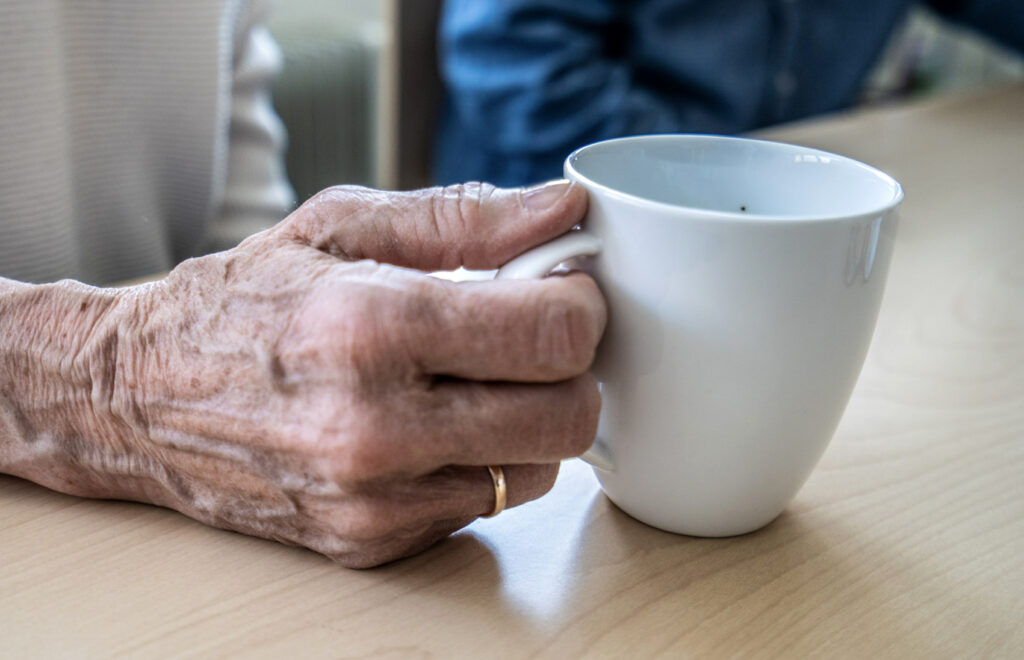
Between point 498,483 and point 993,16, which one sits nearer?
point 498,483

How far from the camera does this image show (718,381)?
350mm

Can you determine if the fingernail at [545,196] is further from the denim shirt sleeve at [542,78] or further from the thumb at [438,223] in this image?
the denim shirt sleeve at [542,78]

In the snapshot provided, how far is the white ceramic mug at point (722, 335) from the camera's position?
1.09ft

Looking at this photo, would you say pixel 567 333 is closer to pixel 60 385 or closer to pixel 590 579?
pixel 590 579

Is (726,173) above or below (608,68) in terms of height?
above

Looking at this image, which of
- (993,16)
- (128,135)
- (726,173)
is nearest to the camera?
(726,173)

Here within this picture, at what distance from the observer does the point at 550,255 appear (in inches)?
14.2

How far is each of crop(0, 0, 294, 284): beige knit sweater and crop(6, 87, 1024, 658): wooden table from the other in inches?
12.7

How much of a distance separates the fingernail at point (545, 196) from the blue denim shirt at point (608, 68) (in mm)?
1046

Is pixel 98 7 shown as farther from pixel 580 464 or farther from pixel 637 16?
pixel 637 16

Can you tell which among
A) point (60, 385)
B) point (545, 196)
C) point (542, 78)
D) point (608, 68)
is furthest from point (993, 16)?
point (60, 385)

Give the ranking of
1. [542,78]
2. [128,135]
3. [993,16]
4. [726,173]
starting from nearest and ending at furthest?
[726,173], [128,135], [542,78], [993,16]

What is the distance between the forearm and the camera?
396 millimetres

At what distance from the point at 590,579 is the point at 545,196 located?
0.49 feet
